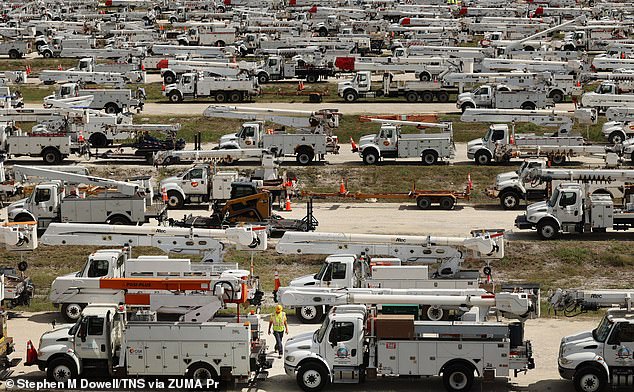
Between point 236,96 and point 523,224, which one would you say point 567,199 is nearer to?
point 523,224

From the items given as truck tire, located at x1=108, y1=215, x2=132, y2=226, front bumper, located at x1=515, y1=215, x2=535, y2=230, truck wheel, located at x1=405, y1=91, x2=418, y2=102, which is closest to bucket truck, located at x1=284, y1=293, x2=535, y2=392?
front bumper, located at x1=515, y1=215, x2=535, y2=230

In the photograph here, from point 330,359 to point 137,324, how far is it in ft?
16.4

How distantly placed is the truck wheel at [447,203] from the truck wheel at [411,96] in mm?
33319

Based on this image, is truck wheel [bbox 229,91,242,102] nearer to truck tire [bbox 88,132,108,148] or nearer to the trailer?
the trailer

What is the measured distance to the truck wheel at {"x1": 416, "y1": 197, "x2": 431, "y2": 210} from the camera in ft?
197

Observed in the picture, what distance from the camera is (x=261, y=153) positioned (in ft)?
221

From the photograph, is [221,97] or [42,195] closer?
[42,195]

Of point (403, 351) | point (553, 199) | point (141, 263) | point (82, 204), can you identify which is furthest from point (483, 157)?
point (403, 351)

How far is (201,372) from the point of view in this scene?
114 feet

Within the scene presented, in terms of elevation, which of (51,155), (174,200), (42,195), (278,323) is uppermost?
(42,195)

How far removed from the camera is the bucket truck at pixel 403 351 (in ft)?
112

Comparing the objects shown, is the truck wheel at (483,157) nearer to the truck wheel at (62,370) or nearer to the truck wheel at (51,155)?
the truck wheel at (51,155)

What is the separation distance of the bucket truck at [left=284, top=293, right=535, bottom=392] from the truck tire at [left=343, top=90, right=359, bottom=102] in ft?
193

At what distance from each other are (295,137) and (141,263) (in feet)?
93.4
